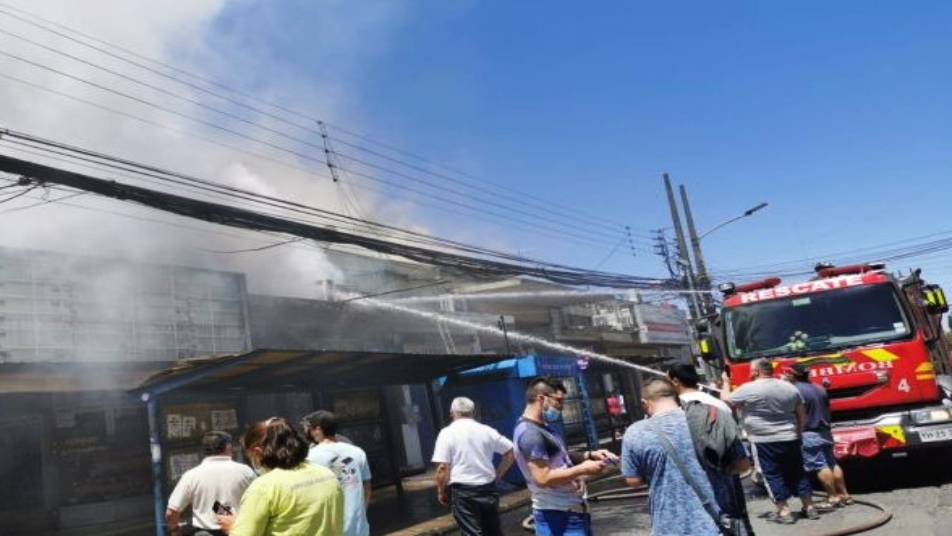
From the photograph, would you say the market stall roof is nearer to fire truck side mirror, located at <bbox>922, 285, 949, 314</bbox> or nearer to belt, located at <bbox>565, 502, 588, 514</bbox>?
belt, located at <bbox>565, 502, 588, 514</bbox>

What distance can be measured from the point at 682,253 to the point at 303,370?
1420cm

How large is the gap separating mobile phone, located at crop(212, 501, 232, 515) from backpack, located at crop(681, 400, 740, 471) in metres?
2.77

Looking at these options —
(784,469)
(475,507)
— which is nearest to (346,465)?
(475,507)

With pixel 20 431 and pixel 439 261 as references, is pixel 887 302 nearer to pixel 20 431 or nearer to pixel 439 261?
pixel 439 261

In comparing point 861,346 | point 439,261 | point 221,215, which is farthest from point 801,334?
point 221,215

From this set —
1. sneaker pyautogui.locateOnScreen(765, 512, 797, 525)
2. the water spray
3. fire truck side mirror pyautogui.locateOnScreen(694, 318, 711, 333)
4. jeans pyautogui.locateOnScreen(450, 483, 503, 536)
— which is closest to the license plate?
sneaker pyautogui.locateOnScreen(765, 512, 797, 525)

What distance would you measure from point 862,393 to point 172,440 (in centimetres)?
794

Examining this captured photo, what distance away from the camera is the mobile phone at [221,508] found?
409 cm

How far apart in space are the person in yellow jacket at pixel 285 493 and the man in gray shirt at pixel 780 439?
186 inches

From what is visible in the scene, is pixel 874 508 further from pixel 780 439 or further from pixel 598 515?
pixel 598 515

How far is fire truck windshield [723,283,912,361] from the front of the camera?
7.70m

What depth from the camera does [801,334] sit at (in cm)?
802

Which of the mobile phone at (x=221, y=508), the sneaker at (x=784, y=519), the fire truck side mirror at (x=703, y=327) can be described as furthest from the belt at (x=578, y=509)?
the fire truck side mirror at (x=703, y=327)

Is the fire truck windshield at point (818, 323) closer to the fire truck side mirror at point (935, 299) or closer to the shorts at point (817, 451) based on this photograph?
the fire truck side mirror at point (935, 299)
